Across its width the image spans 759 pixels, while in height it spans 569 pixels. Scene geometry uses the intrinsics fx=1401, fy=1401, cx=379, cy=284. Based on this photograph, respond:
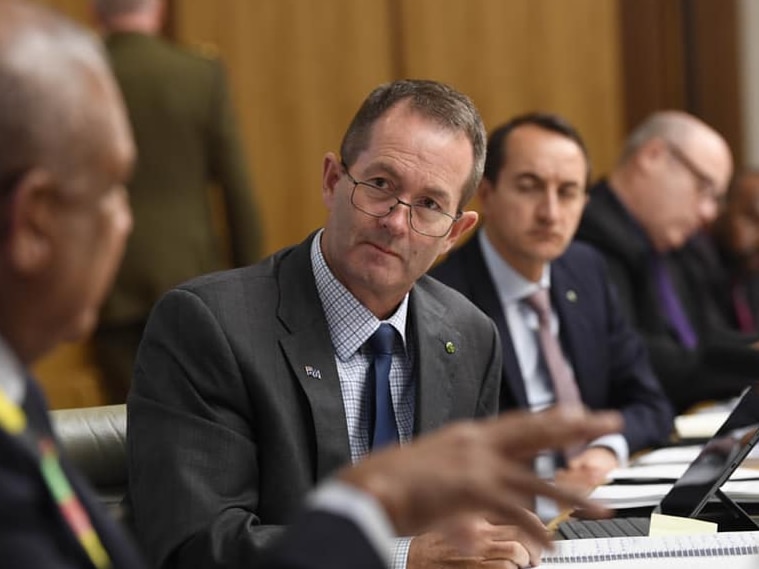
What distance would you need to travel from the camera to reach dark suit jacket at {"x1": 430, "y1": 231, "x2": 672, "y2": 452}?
Answer: 144 inches

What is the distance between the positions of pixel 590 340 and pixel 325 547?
280 centimetres

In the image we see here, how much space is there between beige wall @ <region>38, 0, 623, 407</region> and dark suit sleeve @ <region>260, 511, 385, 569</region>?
16.0ft

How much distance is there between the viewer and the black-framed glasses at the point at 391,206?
2.40 meters

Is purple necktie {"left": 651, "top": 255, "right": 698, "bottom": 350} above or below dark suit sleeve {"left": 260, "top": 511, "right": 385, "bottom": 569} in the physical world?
below

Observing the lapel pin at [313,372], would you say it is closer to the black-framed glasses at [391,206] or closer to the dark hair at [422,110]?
the black-framed glasses at [391,206]

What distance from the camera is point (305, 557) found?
115 centimetres

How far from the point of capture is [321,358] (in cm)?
233

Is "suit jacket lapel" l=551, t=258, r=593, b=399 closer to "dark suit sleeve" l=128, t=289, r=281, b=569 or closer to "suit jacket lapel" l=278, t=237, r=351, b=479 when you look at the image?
"suit jacket lapel" l=278, t=237, r=351, b=479

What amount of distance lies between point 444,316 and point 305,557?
4.82 feet

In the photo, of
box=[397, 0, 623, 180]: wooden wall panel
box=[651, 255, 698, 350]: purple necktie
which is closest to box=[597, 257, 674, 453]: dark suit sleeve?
box=[651, 255, 698, 350]: purple necktie

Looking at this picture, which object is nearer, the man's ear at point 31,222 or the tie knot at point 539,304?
the man's ear at point 31,222

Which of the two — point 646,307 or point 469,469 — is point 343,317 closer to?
point 469,469

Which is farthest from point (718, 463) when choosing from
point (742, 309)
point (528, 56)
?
point (528, 56)

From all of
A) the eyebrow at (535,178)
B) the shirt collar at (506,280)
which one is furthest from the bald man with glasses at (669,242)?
the shirt collar at (506,280)
